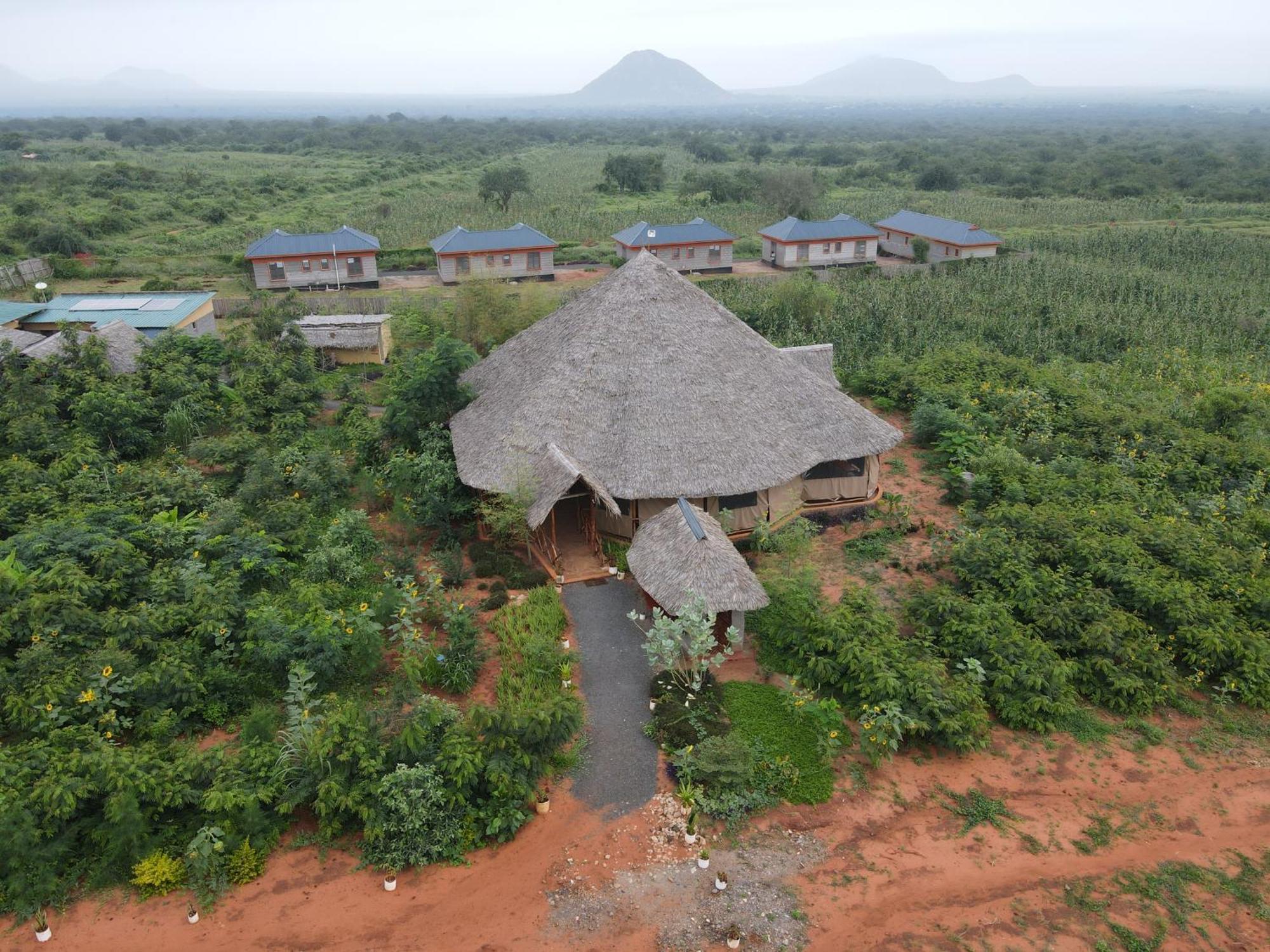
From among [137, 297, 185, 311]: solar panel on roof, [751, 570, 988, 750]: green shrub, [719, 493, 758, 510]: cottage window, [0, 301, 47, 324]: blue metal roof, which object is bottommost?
[751, 570, 988, 750]: green shrub

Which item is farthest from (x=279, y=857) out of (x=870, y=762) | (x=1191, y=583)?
(x=1191, y=583)

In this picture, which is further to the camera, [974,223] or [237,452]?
[974,223]

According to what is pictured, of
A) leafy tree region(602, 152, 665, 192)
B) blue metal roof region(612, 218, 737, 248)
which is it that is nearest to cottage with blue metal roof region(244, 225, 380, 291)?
blue metal roof region(612, 218, 737, 248)

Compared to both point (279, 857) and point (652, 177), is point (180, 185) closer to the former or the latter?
point (652, 177)

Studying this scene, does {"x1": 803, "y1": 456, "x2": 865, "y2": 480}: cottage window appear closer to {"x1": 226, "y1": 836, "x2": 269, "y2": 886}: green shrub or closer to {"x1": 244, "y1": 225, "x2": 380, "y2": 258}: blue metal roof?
{"x1": 226, "y1": 836, "x2": 269, "y2": 886}: green shrub

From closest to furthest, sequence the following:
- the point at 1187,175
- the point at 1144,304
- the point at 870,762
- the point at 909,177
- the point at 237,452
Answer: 1. the point at 870,762
2. the point at 237,452
3. the point at 1144,304
4. the point at 1187,175
5. the point at 909,177

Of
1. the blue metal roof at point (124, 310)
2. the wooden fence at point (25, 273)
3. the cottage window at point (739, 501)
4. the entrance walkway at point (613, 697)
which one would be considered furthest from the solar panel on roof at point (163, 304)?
the cottage window at point (739, 501)

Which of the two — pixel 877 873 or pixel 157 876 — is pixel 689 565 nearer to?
pixel 877 873

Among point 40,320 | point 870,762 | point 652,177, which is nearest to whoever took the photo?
point 870,762
